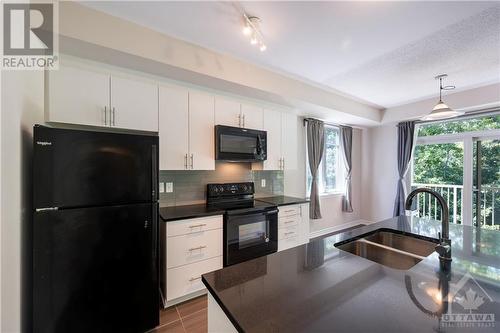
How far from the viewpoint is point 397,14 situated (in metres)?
1.77

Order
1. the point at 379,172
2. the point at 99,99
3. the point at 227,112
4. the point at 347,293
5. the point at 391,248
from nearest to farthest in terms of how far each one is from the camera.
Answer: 1. the point at 347,293
2. the point at 391,248
3. the point at 99,99
4. the point at 227,112
5. the point at 379,172

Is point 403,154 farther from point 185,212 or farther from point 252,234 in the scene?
point 185,212

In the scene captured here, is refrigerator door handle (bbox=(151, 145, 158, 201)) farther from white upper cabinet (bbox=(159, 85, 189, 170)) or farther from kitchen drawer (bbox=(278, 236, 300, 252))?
kitchen drawer (bbox=(278, 236, 300, 252))

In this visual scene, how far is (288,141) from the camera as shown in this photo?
11.1 ft

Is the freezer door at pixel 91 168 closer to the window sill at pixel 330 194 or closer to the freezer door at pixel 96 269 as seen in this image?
the freezer door at pixel 96 269

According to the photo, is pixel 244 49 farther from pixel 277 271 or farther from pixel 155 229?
pixel 277 271

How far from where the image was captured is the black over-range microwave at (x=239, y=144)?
2.62m

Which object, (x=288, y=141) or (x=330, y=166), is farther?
(x=330, y=166)

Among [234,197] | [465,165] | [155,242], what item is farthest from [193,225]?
[465,165]

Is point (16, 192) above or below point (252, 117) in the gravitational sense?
below

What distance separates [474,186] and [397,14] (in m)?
3.57

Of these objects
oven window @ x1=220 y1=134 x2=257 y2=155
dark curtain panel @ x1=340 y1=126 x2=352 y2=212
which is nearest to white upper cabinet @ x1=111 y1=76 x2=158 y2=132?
oven window @ x1=220 y1=134 x2=257 y2=155

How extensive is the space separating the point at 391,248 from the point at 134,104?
97.5 inches

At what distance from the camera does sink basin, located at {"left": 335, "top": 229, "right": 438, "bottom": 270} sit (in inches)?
55.9
